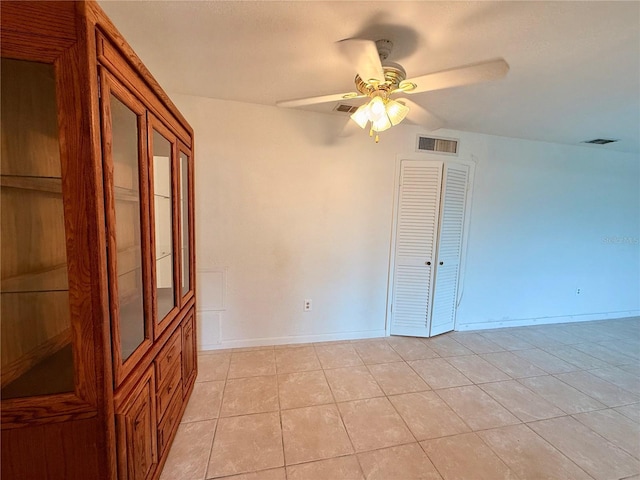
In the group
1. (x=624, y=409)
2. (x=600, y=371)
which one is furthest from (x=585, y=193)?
(x=624, y=409)

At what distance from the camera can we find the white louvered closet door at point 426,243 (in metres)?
2.94

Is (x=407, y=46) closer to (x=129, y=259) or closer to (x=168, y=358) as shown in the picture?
(x=129, y=259)

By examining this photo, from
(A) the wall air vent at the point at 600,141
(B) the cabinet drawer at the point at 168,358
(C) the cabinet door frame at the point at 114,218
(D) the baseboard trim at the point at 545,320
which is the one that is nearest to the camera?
(C) the cabinet door frame at the point at 114,218

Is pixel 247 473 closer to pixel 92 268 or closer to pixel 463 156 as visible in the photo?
pixel 92 268

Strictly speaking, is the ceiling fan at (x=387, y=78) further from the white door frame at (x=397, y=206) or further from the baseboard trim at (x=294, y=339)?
the baseboard trim at (x=294, y=339)

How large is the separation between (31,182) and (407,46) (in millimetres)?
1883

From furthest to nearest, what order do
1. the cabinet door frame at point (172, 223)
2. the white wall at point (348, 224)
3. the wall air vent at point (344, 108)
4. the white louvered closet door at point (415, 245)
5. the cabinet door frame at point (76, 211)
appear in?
the white louvered closet door at point (415, 245) → the white wall at point (348, 224) → the wall air vent at point (344, 108) → the cabinet door frame at point (172, 223) → the cabinet door frame at point (76, 211)

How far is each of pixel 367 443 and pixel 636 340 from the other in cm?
397

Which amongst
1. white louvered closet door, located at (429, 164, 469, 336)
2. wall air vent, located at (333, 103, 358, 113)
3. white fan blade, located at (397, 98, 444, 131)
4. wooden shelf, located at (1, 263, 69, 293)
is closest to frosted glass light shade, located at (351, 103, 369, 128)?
white fan blade, located at (397, 98, 444, 131)

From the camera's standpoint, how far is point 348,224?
288 centimetres

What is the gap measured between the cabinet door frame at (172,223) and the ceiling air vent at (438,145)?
2.44 meters

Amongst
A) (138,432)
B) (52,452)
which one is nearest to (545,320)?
(138,432)

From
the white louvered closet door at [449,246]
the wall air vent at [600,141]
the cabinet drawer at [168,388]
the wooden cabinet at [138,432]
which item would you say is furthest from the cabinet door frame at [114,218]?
the wall air vent at [600,141]

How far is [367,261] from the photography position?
9.79 feet
